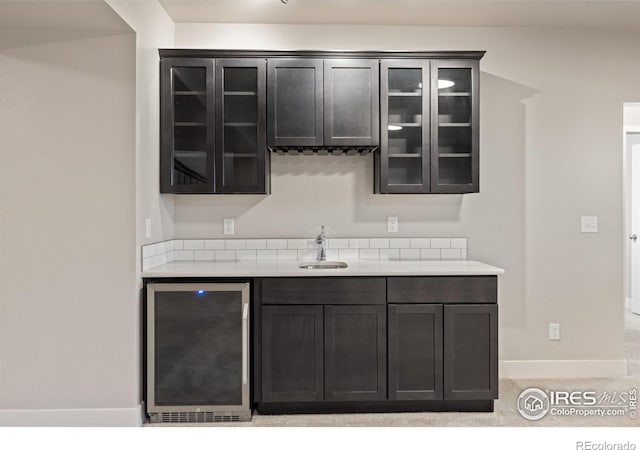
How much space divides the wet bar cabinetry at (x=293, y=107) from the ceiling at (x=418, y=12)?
1.10 feet

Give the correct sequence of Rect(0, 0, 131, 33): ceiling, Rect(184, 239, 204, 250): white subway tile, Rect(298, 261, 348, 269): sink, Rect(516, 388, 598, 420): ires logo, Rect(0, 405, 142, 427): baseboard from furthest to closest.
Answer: Rect(184, 239, 204, 250): white subway tile < Rect(298, 261, 348, 269): sink < Rect(516, 388, 598, 420): ires logo < Rect(0, 405, 142, 427): baseboard < Rect(0, 0, 131, 33): ceiling

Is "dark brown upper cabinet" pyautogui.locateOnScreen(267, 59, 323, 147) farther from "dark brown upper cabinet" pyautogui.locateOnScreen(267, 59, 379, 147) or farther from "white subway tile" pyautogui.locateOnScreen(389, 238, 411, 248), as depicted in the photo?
"white subway tile" pyautogui.locateOnScreen(389, 238, 411, 248)

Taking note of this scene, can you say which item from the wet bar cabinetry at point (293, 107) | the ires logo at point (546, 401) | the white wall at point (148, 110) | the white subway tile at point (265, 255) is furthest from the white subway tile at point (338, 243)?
the ires logo at point (546, 401)

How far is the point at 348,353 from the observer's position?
2816 millimetres

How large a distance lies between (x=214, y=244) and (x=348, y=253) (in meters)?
0.98

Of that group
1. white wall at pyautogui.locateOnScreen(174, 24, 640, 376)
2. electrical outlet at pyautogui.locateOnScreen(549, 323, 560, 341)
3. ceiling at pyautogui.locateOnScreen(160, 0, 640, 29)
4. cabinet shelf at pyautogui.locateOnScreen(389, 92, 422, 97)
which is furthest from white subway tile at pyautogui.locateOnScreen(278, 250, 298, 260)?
electrical outlet at pyautogui.locateOnScreen(549, 323, 560, 341)

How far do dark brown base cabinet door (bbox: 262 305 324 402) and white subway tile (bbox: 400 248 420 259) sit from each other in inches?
37.7

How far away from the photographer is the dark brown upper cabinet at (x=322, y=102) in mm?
3115

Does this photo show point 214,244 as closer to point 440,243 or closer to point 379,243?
point 379,243

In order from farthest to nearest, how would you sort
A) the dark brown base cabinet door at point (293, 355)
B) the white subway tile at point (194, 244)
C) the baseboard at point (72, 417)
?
the white subway tile at point (194, 244)
the dark brown base cabinet door at point (293, 355)
the baseboard at point (72, 417)

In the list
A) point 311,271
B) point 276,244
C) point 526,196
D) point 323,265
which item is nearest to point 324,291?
point 311,271

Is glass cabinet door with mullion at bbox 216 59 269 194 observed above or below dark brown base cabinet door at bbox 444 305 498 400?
above

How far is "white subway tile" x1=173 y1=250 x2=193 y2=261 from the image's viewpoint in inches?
135

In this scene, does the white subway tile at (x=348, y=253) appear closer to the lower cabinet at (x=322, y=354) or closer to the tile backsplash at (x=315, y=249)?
the tile backsplash at (x=315, y=249)
